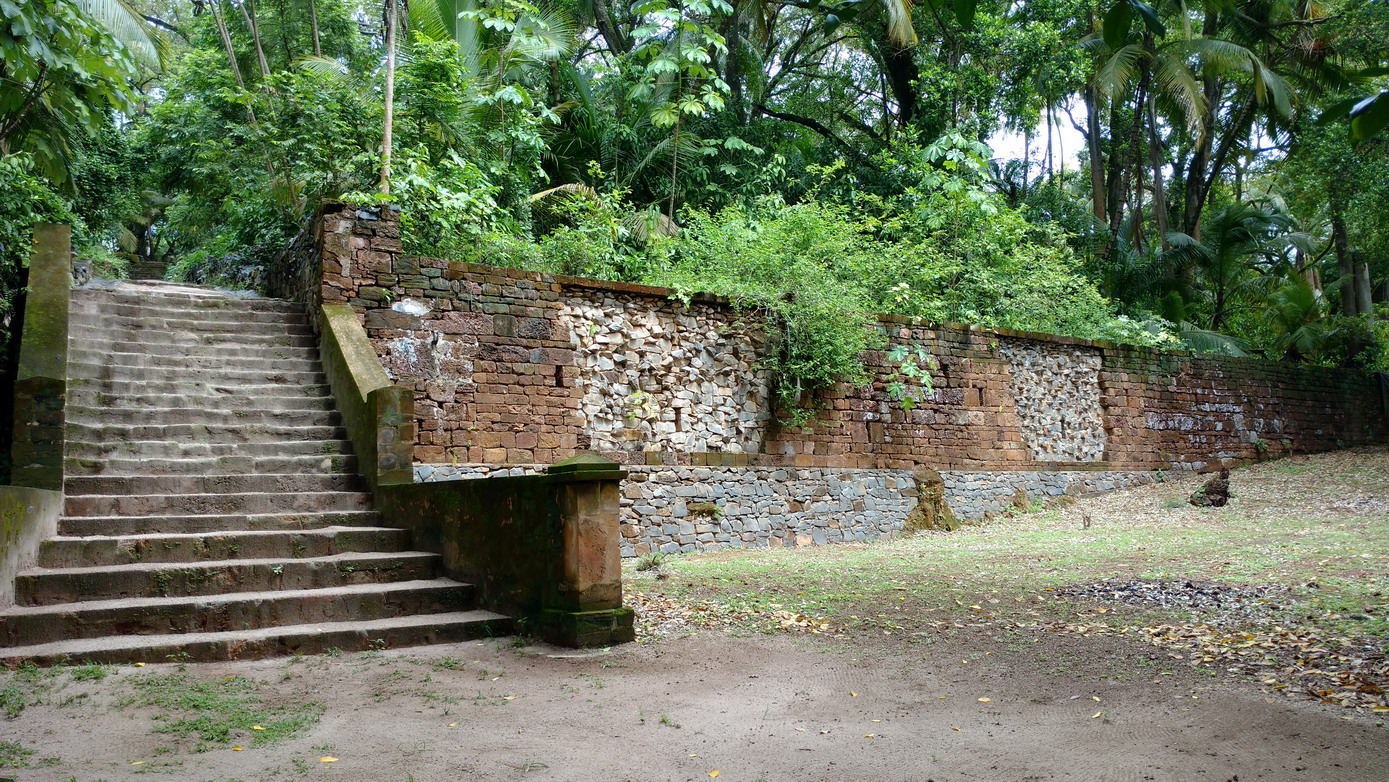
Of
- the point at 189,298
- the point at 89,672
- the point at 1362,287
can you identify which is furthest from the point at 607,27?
the point at 1362,287

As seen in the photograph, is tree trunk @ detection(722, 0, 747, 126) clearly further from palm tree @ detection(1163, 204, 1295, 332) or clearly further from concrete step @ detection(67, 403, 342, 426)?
concrete step @ detection(67, 403, 342, 426)

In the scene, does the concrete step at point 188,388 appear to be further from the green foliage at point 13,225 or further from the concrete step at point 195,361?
the green foliage at point 13,225

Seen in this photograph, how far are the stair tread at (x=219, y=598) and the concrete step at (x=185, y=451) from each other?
1.72 meters

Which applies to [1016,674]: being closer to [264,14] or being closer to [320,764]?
[320,764]

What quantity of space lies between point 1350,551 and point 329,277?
30.8 feet

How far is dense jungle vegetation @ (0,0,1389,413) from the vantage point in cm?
1122

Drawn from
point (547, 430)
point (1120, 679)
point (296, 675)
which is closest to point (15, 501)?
point (296, 675)

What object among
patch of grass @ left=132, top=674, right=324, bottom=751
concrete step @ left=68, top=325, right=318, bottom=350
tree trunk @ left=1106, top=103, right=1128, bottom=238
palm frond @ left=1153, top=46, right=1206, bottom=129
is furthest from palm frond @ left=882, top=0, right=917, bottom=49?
patch of grass @ left=132, top=674, right=324, bottom=751

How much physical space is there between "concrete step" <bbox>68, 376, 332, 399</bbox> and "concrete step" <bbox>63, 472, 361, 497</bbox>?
49.0 inches

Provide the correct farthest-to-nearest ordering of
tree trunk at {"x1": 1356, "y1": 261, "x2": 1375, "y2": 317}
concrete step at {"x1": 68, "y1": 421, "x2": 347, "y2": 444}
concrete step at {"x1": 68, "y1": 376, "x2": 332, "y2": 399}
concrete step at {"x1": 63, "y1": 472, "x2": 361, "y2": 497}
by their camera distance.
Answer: tree trunk at {"x1": 1356, "y1": 261, "x2": 1375, "y2": 317} → concrete step at {"x1": 68, "y1": 376, "x2": 332, "y2": 399} → concrete step at {"x1": 68, "y1": 421, "x2": 347, "y2": 444} → concrete step at {"x1": 63, "y1": 472, "x2": 361, "y2": 497}

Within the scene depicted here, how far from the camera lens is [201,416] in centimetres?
767

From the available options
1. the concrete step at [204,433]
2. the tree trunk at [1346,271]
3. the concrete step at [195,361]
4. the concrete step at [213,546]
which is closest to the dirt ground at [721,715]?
the concrete step at [213,546]

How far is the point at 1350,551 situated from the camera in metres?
8.26

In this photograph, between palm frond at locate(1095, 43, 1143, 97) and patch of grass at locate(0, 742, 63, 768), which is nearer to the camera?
patch of grass at locate(0, 742, 63, 768)
